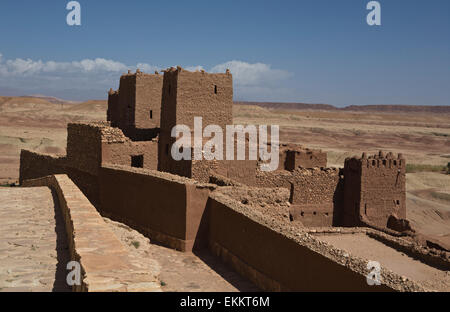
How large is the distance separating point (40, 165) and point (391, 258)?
1481 centimetres

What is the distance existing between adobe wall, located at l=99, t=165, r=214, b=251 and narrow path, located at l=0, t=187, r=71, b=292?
3182 millimetres

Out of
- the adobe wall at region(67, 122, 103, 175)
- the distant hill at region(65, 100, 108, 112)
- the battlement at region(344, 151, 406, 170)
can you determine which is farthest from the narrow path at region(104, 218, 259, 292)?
the distant hill at region(65, 100, 108, 112)

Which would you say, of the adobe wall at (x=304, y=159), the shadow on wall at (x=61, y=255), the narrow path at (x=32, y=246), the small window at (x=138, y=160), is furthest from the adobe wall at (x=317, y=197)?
the shadow on wall at (x=61, y=255)

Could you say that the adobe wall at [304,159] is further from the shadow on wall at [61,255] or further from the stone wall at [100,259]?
the stone wall at [100,259]

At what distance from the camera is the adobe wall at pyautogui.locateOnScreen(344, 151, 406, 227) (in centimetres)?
1923

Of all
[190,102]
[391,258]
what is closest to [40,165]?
[190,102]

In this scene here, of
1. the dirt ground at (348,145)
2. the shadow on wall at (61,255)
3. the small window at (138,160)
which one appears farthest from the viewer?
the dirt ground at (348,145)

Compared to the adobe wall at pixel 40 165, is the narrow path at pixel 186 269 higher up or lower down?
lower down

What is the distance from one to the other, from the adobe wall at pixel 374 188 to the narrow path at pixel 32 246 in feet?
41.2

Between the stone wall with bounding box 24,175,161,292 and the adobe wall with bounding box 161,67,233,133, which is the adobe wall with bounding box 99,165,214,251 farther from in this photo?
the stone wall with bounding box 24,175,161,292

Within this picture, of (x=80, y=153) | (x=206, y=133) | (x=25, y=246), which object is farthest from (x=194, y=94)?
(x=25, y=246)

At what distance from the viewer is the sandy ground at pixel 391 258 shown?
457 inches
